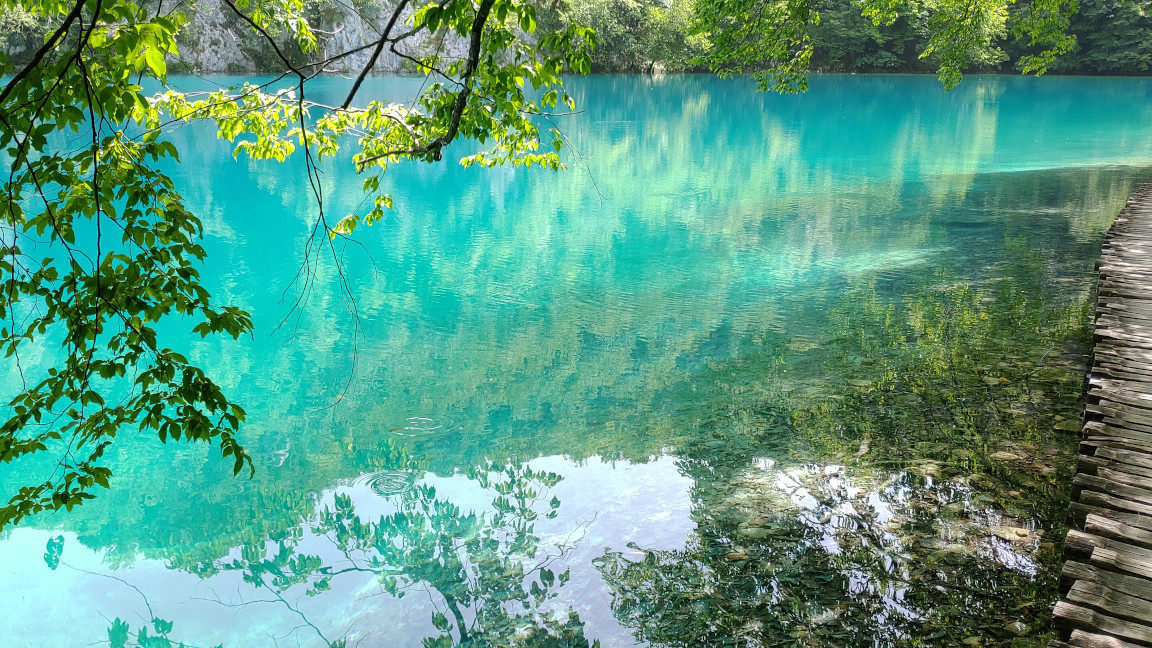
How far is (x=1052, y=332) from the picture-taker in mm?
9516

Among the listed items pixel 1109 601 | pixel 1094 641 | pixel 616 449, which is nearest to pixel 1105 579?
pixel 1109 601

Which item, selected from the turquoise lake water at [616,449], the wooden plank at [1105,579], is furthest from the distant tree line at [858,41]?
the wooden plank at [1105,579]

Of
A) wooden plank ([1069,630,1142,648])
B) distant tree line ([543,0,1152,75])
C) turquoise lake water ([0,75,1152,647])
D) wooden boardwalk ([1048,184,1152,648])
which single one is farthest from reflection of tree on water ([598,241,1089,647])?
distant tree line ([543,0,1152,75])

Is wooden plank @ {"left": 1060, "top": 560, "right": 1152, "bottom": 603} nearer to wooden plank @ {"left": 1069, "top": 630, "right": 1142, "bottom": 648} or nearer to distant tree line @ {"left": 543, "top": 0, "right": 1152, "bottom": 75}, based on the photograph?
wooden plank @ {"left": 1069, "top": 630, "right": 1142, "bottom": 648}

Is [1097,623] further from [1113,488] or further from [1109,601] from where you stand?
[1113,488]

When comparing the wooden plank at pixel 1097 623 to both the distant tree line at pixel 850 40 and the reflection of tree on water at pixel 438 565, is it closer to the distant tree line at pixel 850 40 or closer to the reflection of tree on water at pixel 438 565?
the reflection of tree on water at pixel 438 565

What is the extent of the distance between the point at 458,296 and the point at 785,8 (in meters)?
7.41

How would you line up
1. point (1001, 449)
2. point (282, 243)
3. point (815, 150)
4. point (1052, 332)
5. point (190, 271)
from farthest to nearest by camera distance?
point (815, 150) < point (282, 243) < point (1052, 332) < point (1001, 449) < point (190, 271)

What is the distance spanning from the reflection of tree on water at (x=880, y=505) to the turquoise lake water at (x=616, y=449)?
0.02 metres

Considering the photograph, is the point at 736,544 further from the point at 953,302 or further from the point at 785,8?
the point at 785,8

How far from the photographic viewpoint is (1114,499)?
438cm

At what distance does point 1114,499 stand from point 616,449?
13.1 feet

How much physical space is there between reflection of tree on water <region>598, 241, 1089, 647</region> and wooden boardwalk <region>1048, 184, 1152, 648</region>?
0.74 m

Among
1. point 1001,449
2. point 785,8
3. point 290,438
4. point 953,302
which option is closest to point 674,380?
point 1001,449
